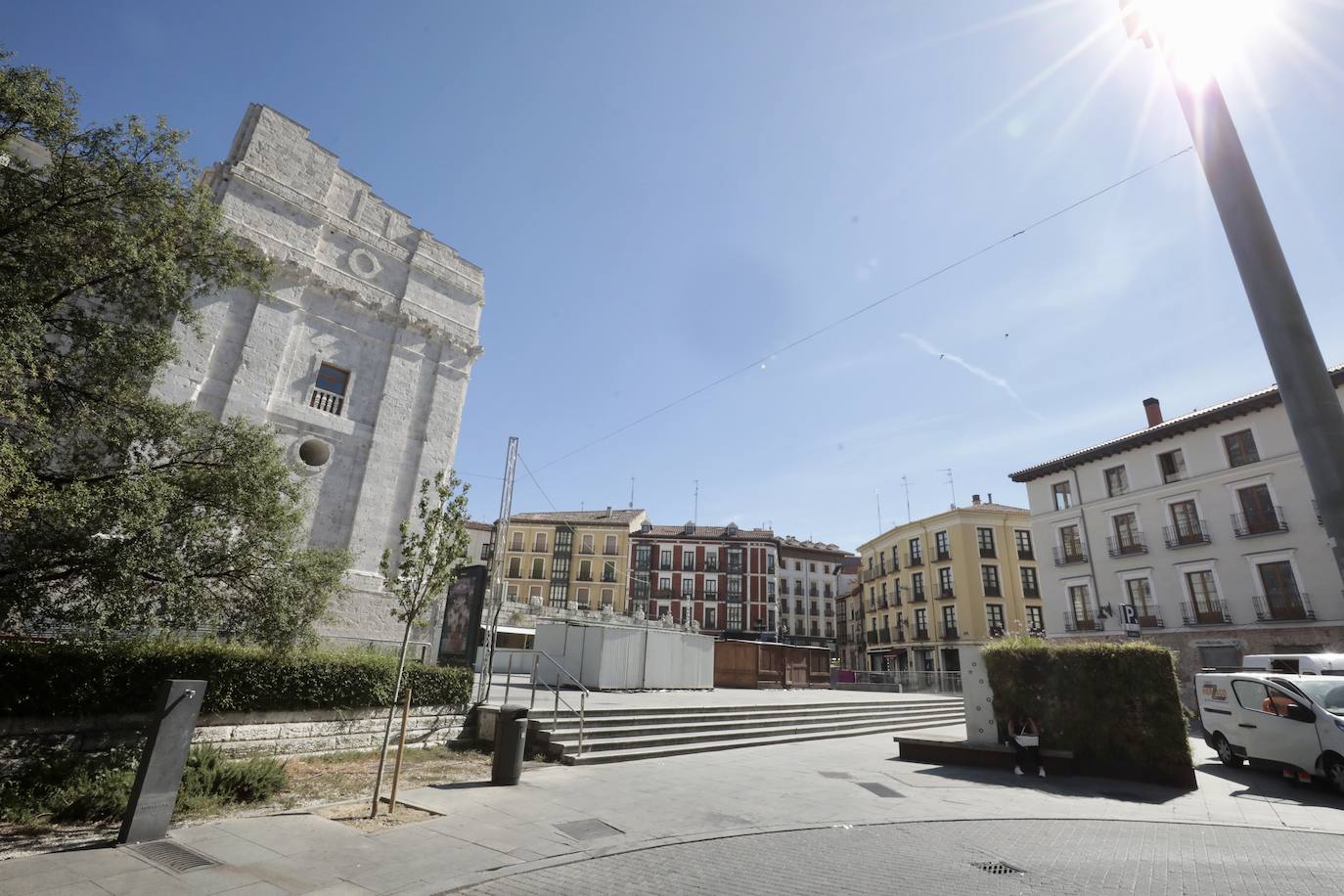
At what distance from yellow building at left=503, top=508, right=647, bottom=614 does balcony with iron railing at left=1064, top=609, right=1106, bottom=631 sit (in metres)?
35.6

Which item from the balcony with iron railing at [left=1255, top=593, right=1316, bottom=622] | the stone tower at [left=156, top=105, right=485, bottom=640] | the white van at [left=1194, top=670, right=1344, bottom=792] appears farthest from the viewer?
the balcony with iron railing at [left=1255, top=593, right=1316, bottom=622]

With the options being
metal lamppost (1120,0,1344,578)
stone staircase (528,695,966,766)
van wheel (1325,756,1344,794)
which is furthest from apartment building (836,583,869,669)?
metal lamppost (1120,0,1344,578)

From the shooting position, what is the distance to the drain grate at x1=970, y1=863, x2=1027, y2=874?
5.69m

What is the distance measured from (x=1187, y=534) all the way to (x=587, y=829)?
3326 centimetres

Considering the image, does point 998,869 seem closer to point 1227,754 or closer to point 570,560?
point 1227,754

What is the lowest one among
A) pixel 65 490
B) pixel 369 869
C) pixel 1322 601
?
pixel 369 869

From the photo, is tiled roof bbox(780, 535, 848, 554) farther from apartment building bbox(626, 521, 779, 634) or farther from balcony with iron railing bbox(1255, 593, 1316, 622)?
balcony with iron railing bbox(1255, 593, 1316, 622)

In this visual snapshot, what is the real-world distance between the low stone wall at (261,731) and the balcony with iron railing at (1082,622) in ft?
106

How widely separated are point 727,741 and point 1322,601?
86.0 feet

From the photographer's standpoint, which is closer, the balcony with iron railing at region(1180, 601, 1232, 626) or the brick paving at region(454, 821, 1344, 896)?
the brick paving at region(454, 821, 1344, 896)

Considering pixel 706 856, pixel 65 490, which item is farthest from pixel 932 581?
pixel 65 490

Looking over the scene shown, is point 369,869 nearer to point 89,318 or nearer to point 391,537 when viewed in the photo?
point 89,318

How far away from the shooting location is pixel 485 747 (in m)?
11.7

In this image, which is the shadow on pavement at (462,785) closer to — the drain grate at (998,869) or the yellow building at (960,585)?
the drain grate at (998,869)
